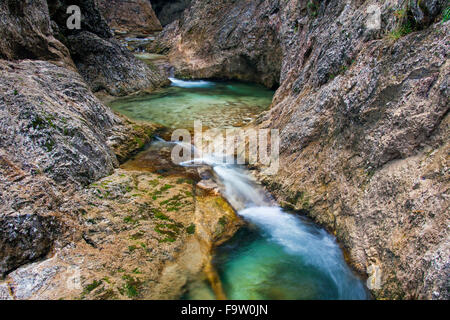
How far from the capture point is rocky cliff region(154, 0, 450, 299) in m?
3.08

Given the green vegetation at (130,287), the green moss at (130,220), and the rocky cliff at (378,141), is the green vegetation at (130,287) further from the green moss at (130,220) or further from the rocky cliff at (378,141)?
the rocky cliff at (378,141)

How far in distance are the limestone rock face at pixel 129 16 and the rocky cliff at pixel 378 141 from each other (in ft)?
76.0

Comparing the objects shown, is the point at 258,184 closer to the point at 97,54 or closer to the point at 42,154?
the point at 42,154

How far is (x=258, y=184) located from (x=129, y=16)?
2596 cm

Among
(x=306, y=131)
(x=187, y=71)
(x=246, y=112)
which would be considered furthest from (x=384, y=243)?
(x=187, y=71)

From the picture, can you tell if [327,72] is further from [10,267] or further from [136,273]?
[10,267]

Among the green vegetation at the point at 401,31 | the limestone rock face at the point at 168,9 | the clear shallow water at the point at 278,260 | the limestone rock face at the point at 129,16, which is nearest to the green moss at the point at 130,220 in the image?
the clear shallow water at the point at 278,260

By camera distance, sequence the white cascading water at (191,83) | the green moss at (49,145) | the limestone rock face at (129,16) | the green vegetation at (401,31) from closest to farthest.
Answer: the green vegetation at (401,31)
the green moss at (49,145)
the white cascading water at (191,83)
the limestone rock face at (129,16)

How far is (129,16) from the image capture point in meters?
26.8

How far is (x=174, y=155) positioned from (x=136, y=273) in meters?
3.50

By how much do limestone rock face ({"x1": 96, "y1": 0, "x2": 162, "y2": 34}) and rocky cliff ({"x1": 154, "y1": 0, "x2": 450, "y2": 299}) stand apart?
23.2 m

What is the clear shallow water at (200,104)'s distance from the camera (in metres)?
9.49

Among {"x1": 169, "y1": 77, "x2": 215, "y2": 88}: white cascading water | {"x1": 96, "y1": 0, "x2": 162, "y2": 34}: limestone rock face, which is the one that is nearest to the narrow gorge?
{"x1": 169, "y1": 77, "x2": 215, "y2": 88}: white cascading water

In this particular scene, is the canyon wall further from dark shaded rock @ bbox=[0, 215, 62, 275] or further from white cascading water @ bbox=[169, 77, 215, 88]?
white cascading water @ bbox=[169, 77, 215, 88]
